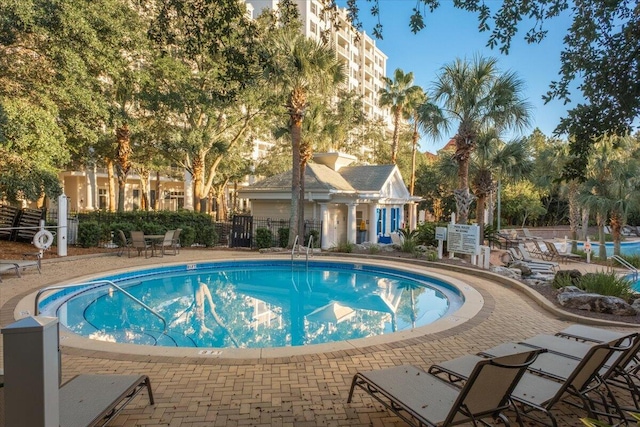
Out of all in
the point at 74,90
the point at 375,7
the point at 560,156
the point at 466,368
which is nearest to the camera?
the point at 466,368

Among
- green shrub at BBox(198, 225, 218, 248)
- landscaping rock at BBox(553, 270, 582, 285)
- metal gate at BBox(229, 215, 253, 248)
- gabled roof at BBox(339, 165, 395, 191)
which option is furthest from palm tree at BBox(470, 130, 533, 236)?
green shrub at BBox(198, 225, 218, 248)

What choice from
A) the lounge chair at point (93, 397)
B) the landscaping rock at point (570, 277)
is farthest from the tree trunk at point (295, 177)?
the lounge chair at point (93, 397)

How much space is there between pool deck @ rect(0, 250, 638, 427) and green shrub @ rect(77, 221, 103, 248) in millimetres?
8853

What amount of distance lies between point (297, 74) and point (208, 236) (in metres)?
8.50

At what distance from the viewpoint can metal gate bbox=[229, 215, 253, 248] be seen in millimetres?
19297

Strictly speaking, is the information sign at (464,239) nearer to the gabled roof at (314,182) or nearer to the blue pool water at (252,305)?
the blue pool water at (252,305)

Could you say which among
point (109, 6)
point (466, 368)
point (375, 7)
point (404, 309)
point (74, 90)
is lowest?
point (404, 309)

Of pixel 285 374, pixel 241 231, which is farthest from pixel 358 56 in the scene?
pixel 285 374

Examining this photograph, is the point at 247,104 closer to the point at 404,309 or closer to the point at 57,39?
the point at 57,39

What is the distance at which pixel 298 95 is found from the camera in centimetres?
1800

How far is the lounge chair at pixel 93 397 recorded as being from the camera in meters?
3.00

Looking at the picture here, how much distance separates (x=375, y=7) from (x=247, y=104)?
65.4 ft

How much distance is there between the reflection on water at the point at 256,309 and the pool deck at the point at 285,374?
174 centimetres

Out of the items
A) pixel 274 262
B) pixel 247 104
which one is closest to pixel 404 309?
pixel 274 262
